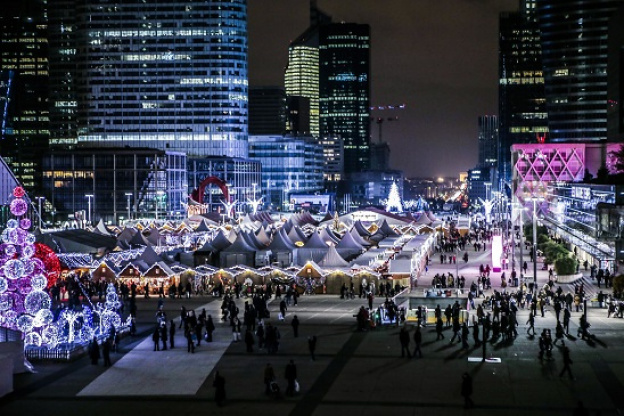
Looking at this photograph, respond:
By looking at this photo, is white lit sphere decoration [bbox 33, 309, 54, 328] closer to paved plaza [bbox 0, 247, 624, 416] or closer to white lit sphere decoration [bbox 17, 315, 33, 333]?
white lit sphere decoration [bbox 17, 315, 33, 333]

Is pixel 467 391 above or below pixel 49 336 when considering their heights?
below

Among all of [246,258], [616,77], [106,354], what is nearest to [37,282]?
[106,354]

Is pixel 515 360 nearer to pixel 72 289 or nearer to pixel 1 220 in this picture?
pixel 72 289

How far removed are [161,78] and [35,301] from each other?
516 feet

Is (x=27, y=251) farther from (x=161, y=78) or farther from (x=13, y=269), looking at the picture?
(x=161, y=78)

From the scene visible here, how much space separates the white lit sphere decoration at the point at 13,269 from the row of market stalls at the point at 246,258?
18.7m

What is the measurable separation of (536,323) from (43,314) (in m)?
19.8

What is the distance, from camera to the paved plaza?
24.2 meters

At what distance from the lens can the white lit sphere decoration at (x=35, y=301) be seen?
32875 mm

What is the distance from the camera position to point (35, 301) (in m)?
33.0

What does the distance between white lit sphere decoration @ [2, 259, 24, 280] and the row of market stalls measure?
18737 mm

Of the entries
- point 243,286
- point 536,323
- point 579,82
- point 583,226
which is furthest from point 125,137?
point 536,323

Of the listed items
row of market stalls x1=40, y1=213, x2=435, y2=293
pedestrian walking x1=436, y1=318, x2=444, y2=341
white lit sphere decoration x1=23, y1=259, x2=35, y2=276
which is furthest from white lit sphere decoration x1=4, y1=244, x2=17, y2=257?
row of market stalls x1=40, y1=213, x2=435, y2=293

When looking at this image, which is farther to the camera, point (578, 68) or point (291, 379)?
point (578, 68)
